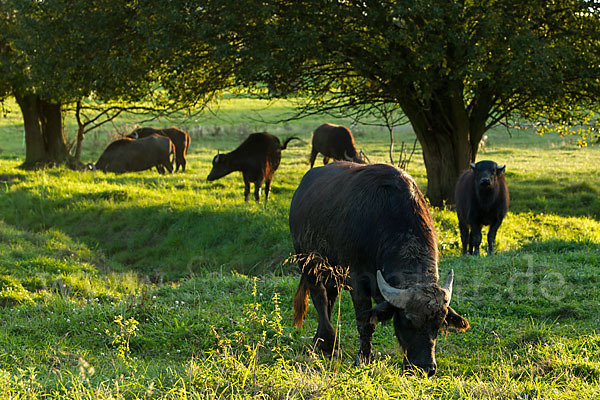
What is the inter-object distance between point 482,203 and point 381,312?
7.16m

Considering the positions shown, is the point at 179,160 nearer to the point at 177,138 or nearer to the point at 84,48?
the point at 177,138

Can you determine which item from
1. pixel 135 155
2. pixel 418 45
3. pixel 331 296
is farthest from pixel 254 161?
pixel 331 296

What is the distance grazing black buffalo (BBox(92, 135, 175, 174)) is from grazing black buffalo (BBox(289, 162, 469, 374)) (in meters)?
16.8

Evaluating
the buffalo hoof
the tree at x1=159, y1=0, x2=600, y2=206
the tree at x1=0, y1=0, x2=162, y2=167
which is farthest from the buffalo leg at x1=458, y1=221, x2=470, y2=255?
the tree at x1=0, y1=0, x2=162, y2=167

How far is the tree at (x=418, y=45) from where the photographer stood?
12039 millimetres

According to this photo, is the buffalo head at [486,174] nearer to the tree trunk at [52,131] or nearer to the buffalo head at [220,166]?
the buffalo head at [220,166]

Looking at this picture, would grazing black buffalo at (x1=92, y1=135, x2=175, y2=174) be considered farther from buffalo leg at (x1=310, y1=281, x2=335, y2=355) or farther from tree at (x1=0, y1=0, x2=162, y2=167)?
buffalo leg at (x1=310, y1=281, x2=335, y2=355)

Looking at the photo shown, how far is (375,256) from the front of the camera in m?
5.29

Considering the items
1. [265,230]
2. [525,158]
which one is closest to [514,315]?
[265,230]

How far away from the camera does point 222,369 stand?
176 inches

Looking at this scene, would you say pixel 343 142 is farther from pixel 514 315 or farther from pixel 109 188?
pixel 514 315

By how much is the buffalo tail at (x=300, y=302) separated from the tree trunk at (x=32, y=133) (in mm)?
18523

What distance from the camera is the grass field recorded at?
178 inches

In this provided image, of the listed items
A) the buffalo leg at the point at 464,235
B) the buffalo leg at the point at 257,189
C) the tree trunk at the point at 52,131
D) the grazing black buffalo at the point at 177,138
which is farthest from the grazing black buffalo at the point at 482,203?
the tree trunk at the point at 52,131
